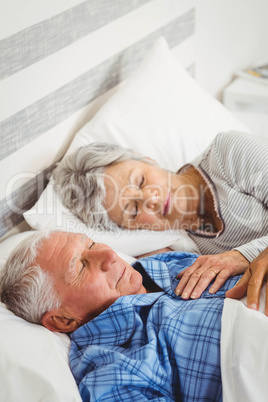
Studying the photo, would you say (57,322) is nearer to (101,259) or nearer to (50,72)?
(101,259)

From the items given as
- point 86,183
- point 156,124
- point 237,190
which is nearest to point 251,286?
point 237,190

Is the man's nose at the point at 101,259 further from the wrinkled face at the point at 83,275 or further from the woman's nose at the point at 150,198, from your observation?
the woman's nose at the point at 150,198

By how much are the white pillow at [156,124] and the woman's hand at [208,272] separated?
0.34 metres

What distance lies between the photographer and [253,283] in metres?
1.24

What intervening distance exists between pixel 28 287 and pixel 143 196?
1.86 ft

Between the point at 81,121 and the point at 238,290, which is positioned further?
the point at 81,121

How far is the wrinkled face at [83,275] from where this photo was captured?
1276mm

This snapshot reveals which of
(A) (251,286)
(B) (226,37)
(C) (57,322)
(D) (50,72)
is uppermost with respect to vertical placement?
(D) (50,72)

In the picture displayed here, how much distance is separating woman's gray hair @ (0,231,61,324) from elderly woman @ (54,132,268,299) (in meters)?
0.41

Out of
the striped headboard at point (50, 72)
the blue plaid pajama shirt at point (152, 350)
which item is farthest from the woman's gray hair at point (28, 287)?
the striped headboard at point (50, 72)

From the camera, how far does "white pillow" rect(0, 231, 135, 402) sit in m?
1.06

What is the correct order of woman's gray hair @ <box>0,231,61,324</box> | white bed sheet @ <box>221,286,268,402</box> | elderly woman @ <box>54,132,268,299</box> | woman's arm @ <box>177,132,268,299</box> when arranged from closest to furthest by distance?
white bed sheet @ <box>221,286,268,402</box>, woman's gray hair @ <box>0,231,61,324</box>, woman's arm @ <box>177,132,268,299</box>, elderly woman @ <box>54,132,268,299</box>

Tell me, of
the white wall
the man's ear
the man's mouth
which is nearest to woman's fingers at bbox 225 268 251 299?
the man's ear

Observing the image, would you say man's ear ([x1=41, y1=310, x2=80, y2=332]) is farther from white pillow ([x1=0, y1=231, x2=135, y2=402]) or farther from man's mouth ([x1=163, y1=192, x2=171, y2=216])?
man's mouth ([x1=163, y1=192, x2=171, y2=216])
